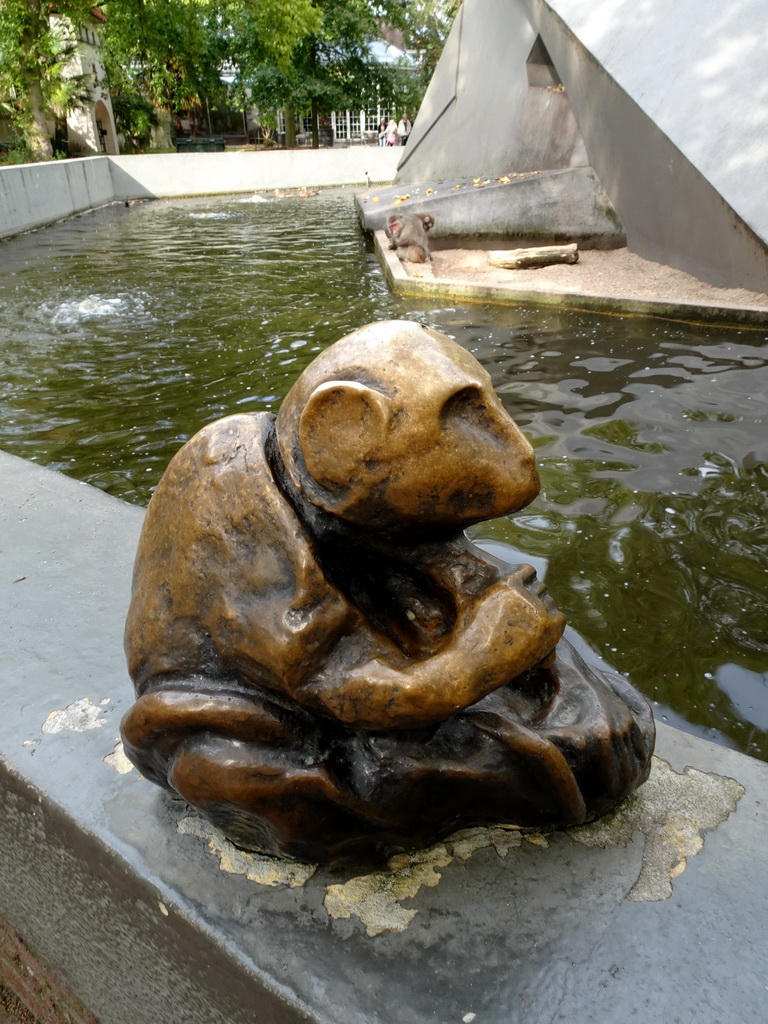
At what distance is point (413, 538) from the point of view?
5.18ft

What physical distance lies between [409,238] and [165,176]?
593 inches

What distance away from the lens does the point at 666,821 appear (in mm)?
1875

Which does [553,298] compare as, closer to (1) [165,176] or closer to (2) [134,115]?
(1) [165,176]

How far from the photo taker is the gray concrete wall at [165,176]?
15930 mm

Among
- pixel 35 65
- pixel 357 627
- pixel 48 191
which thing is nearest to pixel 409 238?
pixel 357 627

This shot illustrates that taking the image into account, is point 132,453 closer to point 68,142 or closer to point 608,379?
point 608,379

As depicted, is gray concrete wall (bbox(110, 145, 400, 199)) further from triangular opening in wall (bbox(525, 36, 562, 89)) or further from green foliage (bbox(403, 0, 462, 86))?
triangular opening in wall (bbox(525, 36, 562, 89))

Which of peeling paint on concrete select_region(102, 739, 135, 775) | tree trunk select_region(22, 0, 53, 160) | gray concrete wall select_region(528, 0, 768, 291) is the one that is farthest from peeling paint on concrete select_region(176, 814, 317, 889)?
tree trunk select_region(22, 0, 53, 160)

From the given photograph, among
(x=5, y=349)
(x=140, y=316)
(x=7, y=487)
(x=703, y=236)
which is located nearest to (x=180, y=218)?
(x=140, y=316)

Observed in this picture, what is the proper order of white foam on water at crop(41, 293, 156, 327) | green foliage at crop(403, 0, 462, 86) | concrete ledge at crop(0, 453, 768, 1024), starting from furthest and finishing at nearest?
green foliage at crop(403, 0, 462, 86), white foam on water at crop(41, 293, 156, 327), concrete ledge at crop(0, 453, 768, 1024)

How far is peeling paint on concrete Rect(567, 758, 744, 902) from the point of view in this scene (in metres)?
1.73

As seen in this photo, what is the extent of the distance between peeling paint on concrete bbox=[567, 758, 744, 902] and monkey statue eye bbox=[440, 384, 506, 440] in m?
1.02

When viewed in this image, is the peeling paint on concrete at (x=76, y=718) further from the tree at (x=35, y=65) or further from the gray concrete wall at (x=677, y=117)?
the tree at (x=35, y=65)

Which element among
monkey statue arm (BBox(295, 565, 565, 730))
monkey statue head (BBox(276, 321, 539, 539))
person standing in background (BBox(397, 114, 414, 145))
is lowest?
monkey statue arm (BBox(295, 565, 565, 730))
